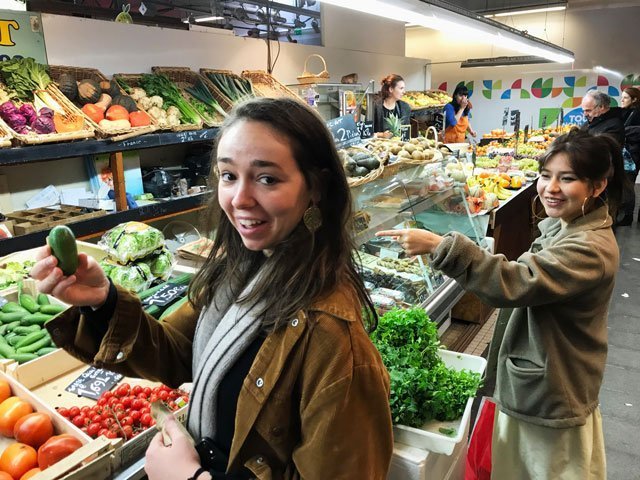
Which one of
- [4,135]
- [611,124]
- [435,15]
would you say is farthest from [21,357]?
[611,124]

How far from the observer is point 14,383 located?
185cm

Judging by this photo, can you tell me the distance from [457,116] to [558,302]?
24.8 feet

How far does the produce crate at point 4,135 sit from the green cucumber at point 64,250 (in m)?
2.63

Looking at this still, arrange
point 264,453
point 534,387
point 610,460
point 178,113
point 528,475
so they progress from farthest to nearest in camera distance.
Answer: point 178,113, point 610,460, point 528,475, point 534,387, point 264,453

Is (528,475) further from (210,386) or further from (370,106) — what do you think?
(370,106)

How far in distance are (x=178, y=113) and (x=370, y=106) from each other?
11.9ft

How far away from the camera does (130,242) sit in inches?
106

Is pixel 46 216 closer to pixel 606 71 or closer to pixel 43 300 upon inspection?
pixel 43 300

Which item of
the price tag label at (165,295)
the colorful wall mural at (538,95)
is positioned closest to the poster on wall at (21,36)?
the price tag label at (165,295)

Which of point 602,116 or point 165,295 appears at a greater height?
point 602,116

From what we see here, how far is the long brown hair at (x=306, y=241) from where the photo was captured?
117cm

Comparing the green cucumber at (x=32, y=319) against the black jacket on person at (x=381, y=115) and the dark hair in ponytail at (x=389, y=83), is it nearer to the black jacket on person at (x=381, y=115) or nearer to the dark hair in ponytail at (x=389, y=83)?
the black jacket on person at (x=381, y=115)

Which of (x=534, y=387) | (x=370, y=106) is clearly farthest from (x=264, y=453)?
(x=370, y=106)

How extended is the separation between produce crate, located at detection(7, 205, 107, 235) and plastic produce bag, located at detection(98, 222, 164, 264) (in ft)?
4.09
